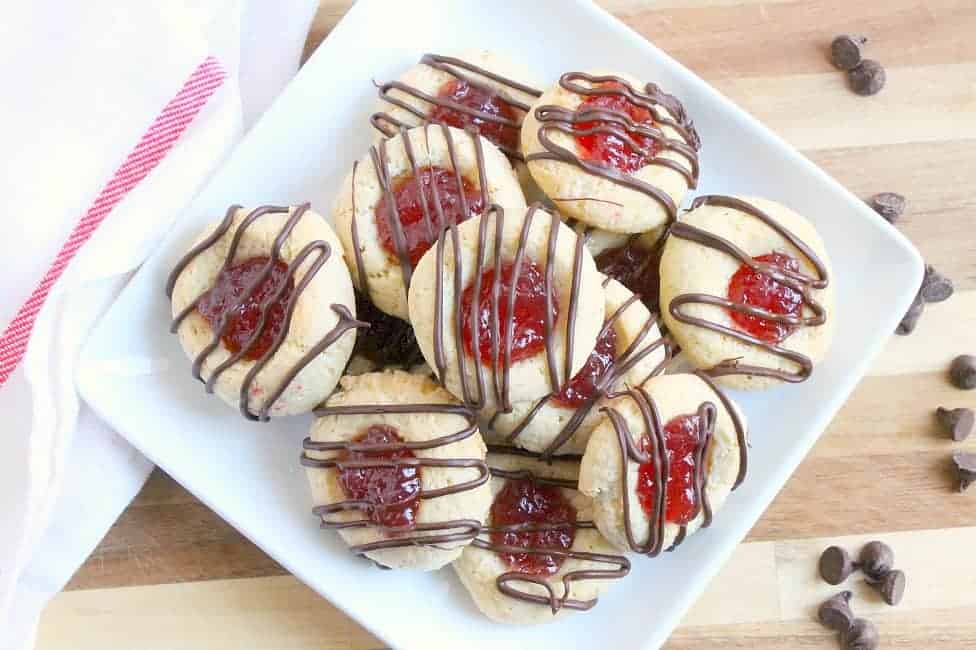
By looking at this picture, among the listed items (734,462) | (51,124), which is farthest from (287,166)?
(734,462)

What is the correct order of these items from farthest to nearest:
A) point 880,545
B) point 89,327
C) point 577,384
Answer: point 880,545 → point 89,327 → point 577,384

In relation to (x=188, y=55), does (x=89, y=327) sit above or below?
below

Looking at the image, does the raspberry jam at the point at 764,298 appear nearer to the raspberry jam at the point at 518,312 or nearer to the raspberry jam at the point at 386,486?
the raspberry jam at the point at 518,312

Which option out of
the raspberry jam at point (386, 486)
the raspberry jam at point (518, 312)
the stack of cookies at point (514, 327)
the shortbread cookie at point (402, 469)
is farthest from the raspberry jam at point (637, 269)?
the raspberry jam at point (386, 486)

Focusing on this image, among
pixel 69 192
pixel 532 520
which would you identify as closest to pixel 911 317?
pixel 532 520

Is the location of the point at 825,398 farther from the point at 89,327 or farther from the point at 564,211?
the point at 89,327

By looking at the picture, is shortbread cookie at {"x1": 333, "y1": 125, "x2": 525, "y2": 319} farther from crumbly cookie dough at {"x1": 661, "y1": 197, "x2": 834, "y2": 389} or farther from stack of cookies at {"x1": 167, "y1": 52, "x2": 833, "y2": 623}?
crumbly cookie dough at {"x1": 661, "y1": 197, "x2": 834, "y2": 389}

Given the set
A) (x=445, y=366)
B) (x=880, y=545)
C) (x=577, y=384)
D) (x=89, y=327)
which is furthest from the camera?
(x=880, y=545)

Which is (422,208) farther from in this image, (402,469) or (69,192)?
(69,192)
